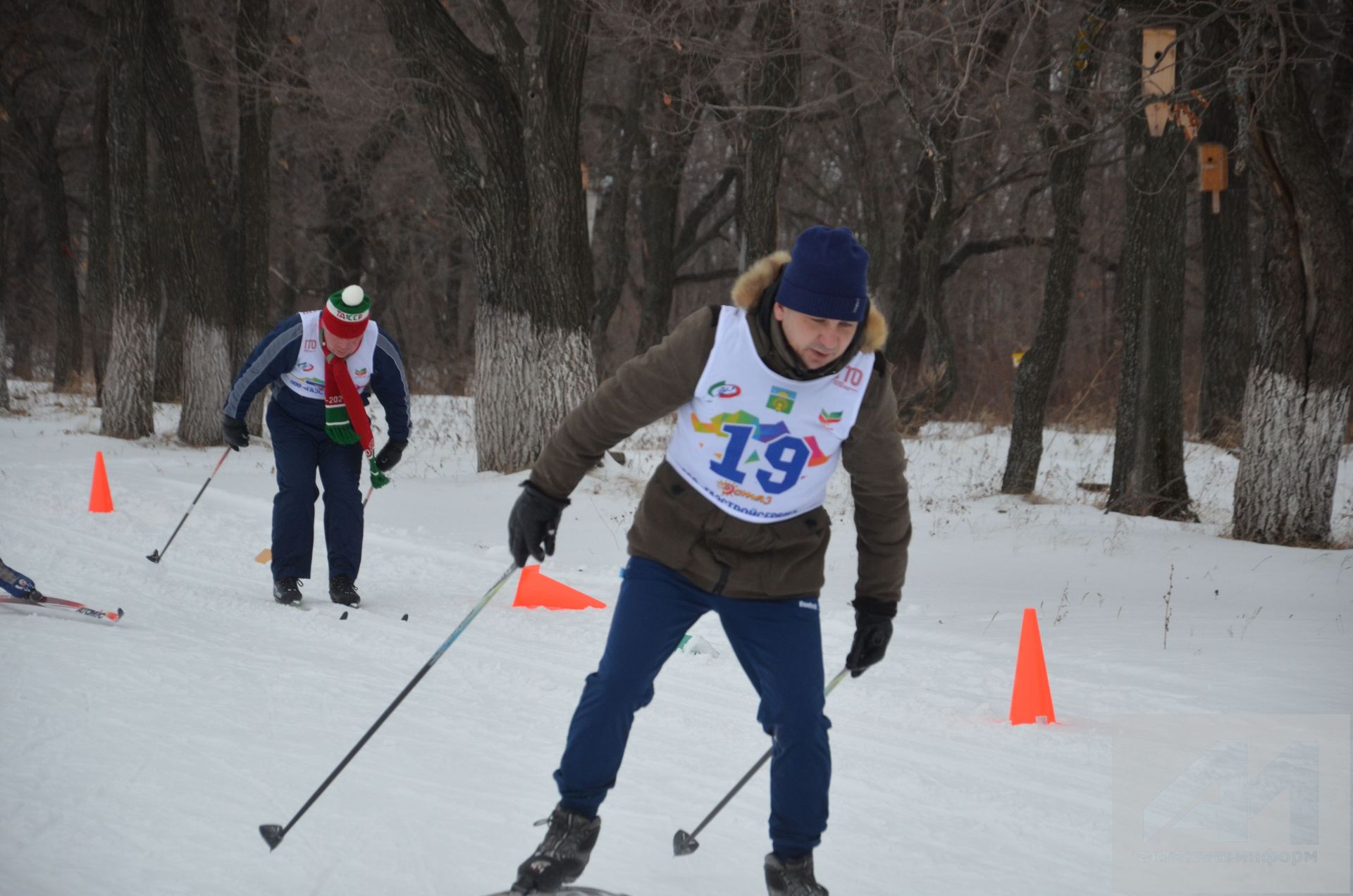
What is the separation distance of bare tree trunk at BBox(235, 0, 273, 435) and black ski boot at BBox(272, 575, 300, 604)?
9.90 m

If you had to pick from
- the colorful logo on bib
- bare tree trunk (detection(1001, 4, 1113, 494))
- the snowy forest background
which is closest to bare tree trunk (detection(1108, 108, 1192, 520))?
the snowy forest background

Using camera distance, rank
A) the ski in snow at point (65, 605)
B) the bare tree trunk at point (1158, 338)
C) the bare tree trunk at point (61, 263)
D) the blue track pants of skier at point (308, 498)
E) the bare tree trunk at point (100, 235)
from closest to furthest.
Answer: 1. the ski in snow at point (65, 605)
2. the blue track pants of skier at point (308, 498)
3. the bare tree trunk at point (1158, 338)
4. the bare tree trunk at point (100, 235)
5. the bare tree trunk at point (61, 263)

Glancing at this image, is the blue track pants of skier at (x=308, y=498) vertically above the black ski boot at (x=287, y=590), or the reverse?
the blue track pants of skier at (x=308, y=498)

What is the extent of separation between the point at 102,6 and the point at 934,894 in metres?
22.2

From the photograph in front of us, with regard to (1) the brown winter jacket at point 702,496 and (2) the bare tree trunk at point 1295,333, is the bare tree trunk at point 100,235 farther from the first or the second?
(1) the brown winter jacket at point 702,496

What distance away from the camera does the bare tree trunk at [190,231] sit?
15672mm

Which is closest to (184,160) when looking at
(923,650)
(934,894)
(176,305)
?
(176,305)

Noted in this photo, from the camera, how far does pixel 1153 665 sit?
6.11 metres

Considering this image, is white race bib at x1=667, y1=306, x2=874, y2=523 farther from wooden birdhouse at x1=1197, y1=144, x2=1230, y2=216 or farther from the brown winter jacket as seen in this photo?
wooden birdhouse at x1=1197, y1=144, x2=1230, y2=216

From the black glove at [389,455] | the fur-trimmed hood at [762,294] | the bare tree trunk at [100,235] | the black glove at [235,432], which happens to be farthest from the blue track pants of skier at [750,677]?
the bare tree trunk at [100,235]

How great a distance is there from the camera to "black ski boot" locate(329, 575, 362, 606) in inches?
285

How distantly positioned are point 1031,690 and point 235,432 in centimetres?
505

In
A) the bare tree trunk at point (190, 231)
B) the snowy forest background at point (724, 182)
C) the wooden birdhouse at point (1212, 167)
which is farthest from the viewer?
the bare tree trunk at point (190, 231)

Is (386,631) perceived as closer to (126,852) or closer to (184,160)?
(126,852)
